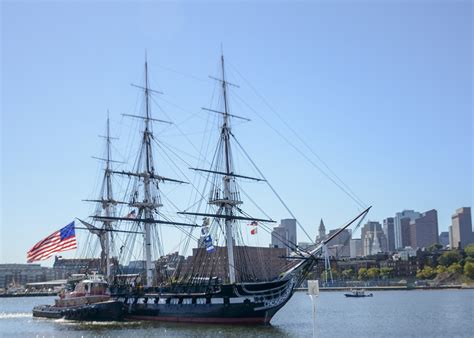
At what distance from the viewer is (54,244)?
7412cm

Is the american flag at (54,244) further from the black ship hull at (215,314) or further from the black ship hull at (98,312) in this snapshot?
the black ship hull at (215,314)

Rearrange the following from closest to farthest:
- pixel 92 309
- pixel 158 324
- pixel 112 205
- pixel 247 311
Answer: pixel 247 311 < pixel 158 324 < pixel 92 309 < pixel 112 205

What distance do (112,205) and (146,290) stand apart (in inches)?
1225

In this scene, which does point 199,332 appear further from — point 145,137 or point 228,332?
point 145,137

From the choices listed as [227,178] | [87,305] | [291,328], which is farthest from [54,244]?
[291,328]

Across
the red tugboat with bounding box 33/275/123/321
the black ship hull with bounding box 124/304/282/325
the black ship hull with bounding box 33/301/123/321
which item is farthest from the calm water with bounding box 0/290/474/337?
the red tugboat with bounding box 33/275/123/321

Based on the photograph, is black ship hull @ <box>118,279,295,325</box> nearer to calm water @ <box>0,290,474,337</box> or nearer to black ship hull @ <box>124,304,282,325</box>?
black ship hull @ <box>124,304,282,325</box>

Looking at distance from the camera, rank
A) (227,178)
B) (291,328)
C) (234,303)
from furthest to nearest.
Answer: (227,178), (291,328), (234,303)

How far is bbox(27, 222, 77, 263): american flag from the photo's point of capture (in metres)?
73.6

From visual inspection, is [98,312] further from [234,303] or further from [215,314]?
[234,303]

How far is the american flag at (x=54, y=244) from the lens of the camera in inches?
2896

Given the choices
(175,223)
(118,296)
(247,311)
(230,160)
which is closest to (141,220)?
(175,223)

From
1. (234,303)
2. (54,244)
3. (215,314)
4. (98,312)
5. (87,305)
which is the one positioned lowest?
(98,312)

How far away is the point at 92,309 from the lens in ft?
245
